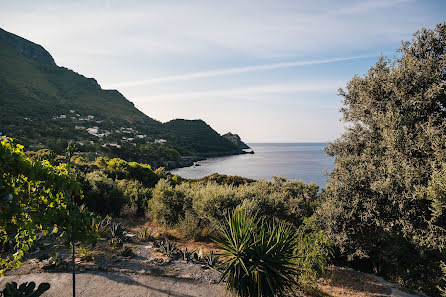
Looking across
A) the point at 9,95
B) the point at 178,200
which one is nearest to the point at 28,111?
the point at 9,95

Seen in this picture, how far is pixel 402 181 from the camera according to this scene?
8172mm

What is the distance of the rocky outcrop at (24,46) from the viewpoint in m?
173

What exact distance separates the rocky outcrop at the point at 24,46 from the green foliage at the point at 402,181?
22822 centimetres

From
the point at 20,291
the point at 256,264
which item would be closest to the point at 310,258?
the point at 256,264

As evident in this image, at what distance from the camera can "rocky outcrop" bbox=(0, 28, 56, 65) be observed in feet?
567

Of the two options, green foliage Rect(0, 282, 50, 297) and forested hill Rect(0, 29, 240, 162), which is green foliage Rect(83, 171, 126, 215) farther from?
forested hill Rect(0, 29, 240, 162)

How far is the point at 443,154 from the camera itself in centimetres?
793

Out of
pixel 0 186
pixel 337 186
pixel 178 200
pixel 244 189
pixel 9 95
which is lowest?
pixel 178 200

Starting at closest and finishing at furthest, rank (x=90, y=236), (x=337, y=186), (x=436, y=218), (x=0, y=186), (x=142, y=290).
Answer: (x=0, y=186), (x=90, y=236), (x=142, y=290), (x=436, y=218), (x=337, y=186)

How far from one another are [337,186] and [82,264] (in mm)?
9450

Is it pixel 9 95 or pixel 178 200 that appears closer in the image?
pixel 178 200

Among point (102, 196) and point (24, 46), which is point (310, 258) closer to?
point (102, 196)

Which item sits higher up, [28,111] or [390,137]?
[28,111]

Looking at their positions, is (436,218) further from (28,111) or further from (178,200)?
(28,111)
